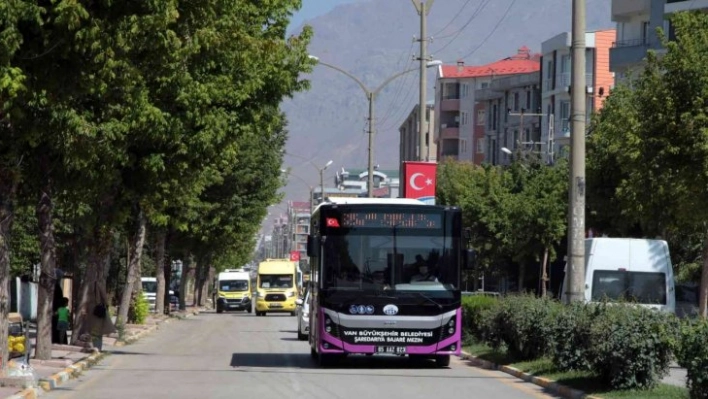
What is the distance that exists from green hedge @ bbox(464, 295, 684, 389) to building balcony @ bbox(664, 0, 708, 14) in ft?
110

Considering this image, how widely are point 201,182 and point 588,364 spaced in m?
17.4

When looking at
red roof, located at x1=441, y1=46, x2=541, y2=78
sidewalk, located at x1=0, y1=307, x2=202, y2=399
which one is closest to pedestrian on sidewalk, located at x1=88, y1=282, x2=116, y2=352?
sidewalk, located at x1=0, y1=307, x2=202, y2=399

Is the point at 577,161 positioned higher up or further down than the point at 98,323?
higher up

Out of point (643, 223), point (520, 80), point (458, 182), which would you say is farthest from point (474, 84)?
point (643, 223)

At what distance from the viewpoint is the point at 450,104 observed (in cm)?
12888

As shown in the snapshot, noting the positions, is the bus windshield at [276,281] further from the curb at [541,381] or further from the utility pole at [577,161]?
the utility pole at [577,161]

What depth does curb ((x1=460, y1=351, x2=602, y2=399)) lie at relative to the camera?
19250 mm

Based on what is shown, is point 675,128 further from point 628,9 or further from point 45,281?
point 628,9

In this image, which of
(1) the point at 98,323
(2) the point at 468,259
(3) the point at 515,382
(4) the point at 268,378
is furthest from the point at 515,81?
(4) the point at 268,378

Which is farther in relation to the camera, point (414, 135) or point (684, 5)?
point (414, 135)

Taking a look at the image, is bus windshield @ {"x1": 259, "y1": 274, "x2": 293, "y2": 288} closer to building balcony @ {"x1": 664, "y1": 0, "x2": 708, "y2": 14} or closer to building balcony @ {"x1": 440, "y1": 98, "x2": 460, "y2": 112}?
building balcony @ {"x1": 664, "y1": 0, "x2": 708, "y2": 14}

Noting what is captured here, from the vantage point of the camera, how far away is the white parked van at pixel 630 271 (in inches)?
1273

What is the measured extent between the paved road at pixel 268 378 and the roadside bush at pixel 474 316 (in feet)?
8.10

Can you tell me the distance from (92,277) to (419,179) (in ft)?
36.9
